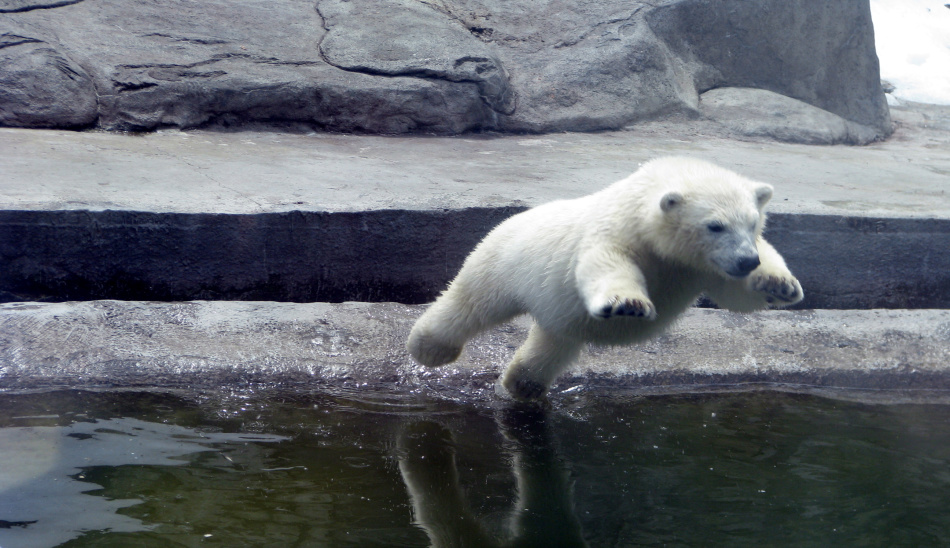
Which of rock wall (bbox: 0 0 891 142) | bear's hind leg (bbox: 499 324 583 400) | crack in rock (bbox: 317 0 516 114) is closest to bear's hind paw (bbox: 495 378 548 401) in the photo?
bear's hind leg (bbox: 499 324 583 400)

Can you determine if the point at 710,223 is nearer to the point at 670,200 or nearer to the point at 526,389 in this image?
the point at 670,200

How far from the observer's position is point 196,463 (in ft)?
7.52

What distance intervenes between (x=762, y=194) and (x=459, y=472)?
124 centimetres

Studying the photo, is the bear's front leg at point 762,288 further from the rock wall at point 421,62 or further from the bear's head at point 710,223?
the rock wall at point 421,62

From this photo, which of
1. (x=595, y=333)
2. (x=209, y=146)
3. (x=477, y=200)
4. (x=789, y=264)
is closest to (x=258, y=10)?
(x=209, y=146)

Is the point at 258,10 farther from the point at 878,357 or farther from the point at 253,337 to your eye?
the point at 878,357

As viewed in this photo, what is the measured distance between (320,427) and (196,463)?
17.4 inches

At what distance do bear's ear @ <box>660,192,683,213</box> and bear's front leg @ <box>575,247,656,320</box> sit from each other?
0.18 meters

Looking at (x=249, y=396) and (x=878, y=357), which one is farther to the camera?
(x=878, y=357)

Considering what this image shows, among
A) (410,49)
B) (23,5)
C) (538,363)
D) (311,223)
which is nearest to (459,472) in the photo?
(538,363)

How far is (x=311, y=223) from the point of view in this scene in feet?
11.9

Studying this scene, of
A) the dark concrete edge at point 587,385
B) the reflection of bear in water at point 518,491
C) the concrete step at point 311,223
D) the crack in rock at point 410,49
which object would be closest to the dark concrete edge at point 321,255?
the concrete step at point 311,223

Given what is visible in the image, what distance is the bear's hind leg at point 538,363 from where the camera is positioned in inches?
112

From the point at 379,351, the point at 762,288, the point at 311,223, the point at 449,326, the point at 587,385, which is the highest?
the point at 762,288
